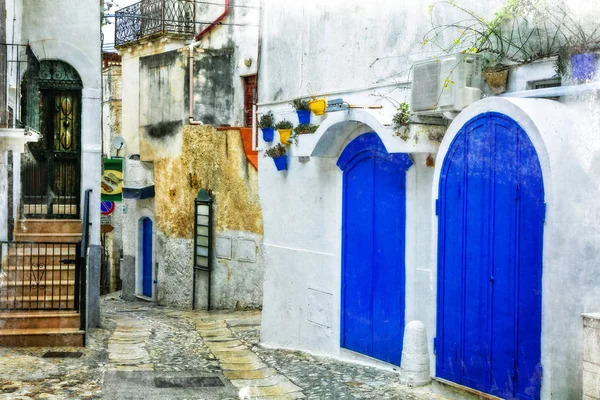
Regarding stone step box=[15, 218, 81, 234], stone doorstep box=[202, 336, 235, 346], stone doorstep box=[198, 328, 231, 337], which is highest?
stone step box=[15, 218, 81, 234]

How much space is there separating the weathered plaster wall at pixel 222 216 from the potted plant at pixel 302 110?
788cm

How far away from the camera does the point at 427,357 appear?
941 cm

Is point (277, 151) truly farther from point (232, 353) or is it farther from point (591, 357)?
point (591, 357)

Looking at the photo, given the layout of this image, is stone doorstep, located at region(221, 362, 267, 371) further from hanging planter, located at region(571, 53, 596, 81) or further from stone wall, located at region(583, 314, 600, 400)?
hanging planter, located at region(571, 53, 596, 81)

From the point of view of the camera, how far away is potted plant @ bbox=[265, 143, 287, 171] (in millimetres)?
13133

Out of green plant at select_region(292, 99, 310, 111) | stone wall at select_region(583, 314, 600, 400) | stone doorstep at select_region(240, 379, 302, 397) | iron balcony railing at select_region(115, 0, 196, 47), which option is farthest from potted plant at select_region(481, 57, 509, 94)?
iron balcony railing at select_region(115, 0, 196, 47)

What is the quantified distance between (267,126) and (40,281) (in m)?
4.52

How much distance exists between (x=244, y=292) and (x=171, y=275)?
247 cm

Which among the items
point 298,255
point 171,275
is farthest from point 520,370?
point 171,275

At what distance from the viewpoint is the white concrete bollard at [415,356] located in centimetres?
932

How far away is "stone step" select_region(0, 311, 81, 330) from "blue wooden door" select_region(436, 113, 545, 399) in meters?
6.27

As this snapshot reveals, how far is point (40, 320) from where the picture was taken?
1270cm

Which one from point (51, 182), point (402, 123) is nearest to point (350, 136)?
point (402, 123)

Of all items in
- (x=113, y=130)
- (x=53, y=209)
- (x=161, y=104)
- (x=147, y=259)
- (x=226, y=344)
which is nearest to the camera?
(x=226, y=344)
